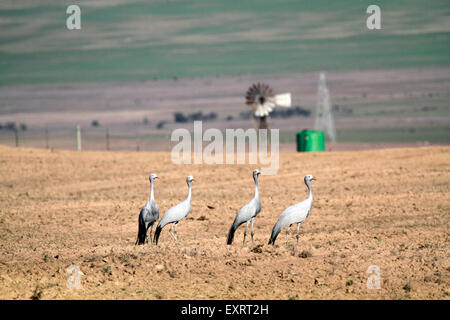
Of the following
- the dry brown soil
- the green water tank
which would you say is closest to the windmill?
the green water tank

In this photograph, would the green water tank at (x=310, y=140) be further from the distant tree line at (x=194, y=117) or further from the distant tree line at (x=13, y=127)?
the distant tree line at (x=13, y=127)

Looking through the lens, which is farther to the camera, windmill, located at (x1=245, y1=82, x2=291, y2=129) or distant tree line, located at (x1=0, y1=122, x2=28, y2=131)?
distant tree line, located at (x1=0, y1=122, x2=28, y2=131)

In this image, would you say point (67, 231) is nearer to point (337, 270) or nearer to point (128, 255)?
point (128, 255)

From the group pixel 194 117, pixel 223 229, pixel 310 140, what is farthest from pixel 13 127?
pixel 223 229

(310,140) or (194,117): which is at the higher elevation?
(194,117)

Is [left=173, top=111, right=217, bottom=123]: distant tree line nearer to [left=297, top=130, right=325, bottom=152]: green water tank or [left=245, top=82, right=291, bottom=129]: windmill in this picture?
[left=245, top=82, right=291, bottom=129]: windmill

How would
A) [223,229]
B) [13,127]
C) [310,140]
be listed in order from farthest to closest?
[13,127]
[310,140]
[223,229]

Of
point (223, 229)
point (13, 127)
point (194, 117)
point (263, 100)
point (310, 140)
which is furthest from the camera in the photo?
point (194, 117)

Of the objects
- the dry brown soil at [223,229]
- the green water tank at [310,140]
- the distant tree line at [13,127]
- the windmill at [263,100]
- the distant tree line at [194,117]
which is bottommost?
the dry brown soil at [223,229]

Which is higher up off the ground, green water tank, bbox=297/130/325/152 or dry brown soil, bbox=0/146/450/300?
green water tank, bbox=297/130/325/152

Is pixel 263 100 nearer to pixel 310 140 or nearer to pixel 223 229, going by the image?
pixel 310 140

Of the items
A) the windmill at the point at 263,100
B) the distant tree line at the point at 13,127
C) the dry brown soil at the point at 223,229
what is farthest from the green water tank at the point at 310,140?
the distant tree line at the point at 13,127

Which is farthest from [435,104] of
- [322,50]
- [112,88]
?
[112,88]

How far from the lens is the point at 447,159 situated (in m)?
38.9
